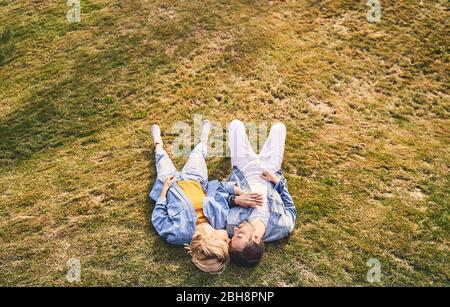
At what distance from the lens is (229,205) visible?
214 inches

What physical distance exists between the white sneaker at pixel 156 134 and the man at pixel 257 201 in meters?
1.00

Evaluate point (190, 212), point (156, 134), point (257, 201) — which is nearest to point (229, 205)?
point (257, 201)

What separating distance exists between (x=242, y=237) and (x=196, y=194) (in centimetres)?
84

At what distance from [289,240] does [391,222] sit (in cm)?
132

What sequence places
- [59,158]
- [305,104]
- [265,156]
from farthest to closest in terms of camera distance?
[305,104]
[59,158]
[265,156]

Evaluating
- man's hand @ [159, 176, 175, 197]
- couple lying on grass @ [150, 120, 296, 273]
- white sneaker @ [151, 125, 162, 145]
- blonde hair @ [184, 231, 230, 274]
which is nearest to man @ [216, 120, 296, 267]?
couple lying on grass @ [150, 120, 296, 273]

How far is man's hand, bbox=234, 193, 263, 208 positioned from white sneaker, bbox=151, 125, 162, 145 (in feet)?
5.17

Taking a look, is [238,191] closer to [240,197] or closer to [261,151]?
[240,197]

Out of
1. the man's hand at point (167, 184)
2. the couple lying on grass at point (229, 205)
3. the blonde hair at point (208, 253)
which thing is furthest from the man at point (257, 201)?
the man's hand at point (167, 184)

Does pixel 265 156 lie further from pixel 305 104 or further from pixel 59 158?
pixel 59 158

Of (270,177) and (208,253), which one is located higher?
(270,177)
